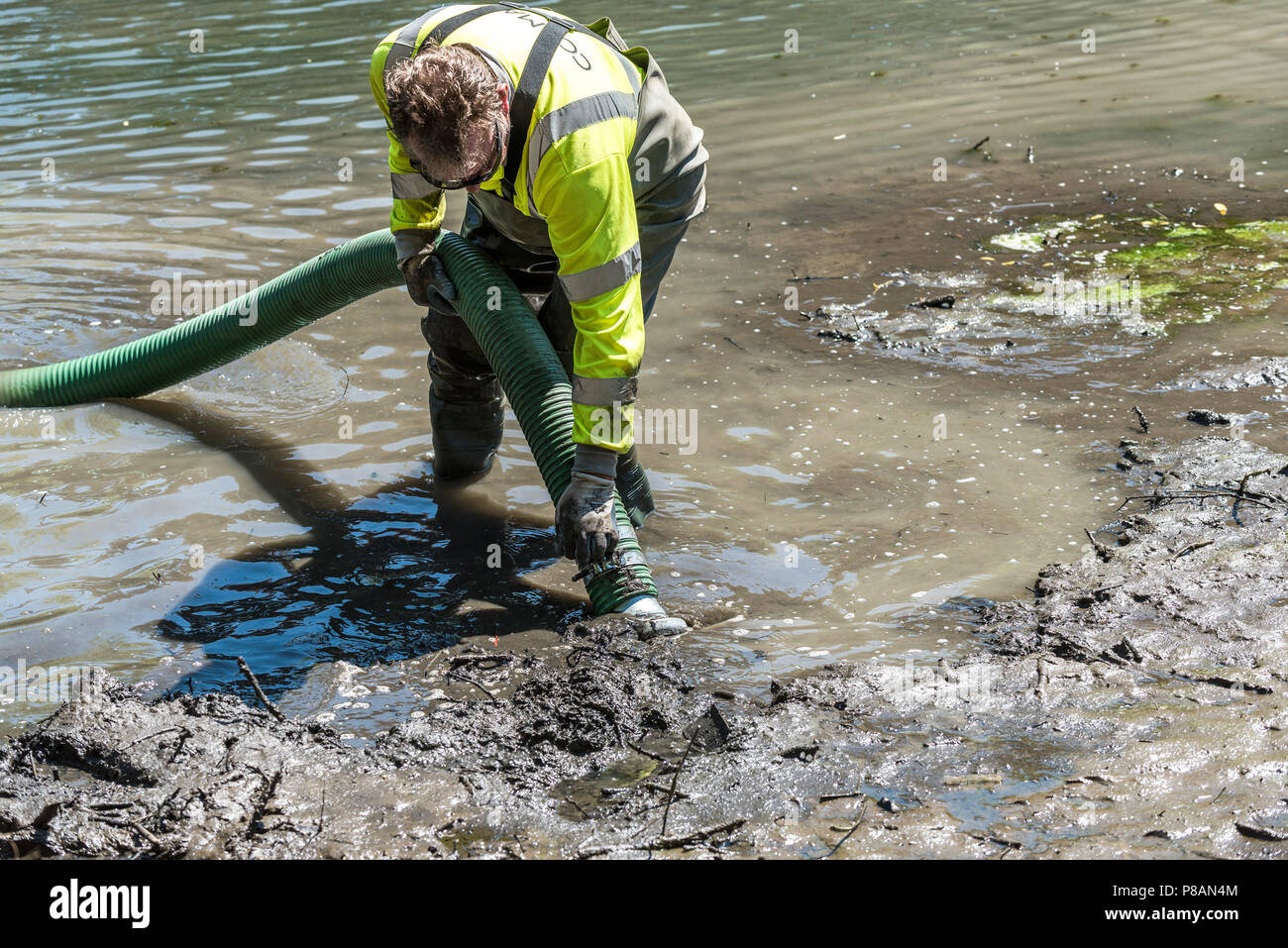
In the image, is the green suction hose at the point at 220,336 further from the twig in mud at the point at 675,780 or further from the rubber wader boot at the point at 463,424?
the twig in mud at the point at 675,780

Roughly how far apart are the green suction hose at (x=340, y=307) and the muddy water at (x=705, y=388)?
0.19 meters

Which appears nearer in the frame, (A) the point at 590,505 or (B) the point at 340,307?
(A) the point at 590,505

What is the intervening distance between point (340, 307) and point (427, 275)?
1155 millimetres

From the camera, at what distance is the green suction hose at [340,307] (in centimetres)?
364

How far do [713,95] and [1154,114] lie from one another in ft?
11.7

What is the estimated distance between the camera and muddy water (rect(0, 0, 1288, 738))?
393 cm

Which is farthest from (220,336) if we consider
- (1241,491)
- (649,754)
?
(1241,491)

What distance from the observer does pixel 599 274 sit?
309 centimetres

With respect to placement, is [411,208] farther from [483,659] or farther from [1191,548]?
[1191,548]

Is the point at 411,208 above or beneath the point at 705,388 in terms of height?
above

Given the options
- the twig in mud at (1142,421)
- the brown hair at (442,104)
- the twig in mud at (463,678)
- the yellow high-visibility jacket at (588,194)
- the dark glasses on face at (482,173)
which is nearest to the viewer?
the brown hair at (442,104)

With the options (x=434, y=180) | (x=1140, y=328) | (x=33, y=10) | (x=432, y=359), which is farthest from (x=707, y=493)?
(x=33, y=10)

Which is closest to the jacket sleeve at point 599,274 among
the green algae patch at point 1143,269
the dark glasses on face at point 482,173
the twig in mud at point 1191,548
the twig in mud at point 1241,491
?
the dark glasses on face at point 482,173
